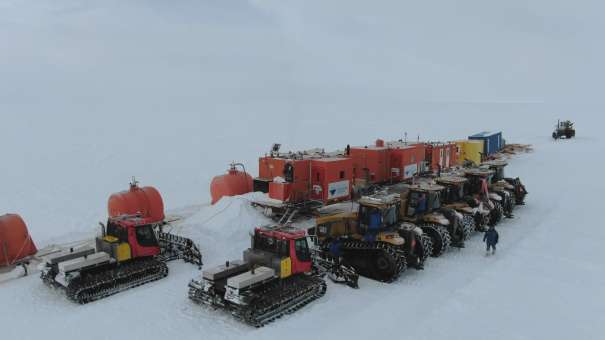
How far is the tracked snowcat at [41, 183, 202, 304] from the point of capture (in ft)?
38.8

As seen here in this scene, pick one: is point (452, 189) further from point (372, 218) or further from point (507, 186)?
point (372, 218)

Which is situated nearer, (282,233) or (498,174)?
(282,233)

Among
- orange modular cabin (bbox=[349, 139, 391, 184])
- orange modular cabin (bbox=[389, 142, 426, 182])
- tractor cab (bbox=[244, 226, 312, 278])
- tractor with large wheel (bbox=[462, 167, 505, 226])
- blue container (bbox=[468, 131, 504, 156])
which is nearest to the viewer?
tractor cab (bbox=[244, 226, 312, 278])

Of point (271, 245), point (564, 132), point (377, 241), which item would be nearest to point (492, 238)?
point (377, 241)

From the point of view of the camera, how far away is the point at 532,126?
74.6m

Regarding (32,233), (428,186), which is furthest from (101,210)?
(428,186)

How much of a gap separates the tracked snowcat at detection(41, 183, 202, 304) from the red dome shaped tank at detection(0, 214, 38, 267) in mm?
2174

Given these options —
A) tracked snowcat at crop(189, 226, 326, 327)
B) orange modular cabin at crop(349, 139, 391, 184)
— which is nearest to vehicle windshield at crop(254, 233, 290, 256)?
tracked snowcat at crop(189, 226, 326, 327)

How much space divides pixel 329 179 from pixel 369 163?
12.7ft

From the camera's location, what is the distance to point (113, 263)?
12828 mm

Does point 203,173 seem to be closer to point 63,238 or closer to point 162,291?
point 63,238

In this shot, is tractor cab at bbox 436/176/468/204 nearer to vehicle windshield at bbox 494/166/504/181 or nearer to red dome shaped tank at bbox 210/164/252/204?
vehicle windshield at bbox 494/166/504/181

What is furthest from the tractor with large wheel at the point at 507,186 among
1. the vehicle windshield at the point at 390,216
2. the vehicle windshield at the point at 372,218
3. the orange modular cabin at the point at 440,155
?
the vehicle windshield at the point at 372,218

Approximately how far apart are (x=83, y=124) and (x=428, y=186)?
53.8 meters
